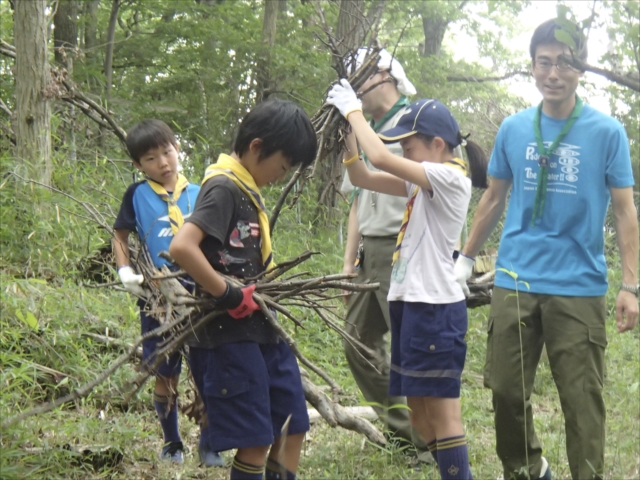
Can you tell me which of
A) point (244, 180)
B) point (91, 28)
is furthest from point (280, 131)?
point (91, 28)

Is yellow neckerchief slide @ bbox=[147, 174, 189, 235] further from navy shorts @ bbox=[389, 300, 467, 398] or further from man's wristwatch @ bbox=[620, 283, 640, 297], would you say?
man's wristwatch @ bbox=[620, 283, 640, 297]

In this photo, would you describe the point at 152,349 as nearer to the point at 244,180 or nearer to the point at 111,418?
the point at 111,418

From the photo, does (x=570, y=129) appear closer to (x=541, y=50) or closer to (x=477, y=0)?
(x=541, y=50)

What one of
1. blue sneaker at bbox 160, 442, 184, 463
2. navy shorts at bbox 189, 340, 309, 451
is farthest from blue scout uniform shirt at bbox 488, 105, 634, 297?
blue sneaker at bbox 160, 442, 184, 463

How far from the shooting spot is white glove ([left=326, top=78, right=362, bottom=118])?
324 centimetres

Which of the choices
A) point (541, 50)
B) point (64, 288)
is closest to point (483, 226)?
point (541, 50)

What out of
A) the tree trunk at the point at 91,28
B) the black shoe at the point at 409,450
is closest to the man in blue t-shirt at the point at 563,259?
the black shoe at the point at 409,450

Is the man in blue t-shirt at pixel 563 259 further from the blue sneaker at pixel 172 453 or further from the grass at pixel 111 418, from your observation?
the blue sneaker at pixel 172 453

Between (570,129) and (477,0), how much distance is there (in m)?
15.9

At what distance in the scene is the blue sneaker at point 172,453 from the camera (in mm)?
4020

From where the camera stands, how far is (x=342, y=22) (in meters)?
9.13

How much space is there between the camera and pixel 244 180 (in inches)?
115

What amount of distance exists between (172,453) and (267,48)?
21.0ft

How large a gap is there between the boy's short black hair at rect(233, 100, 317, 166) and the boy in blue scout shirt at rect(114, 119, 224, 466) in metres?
1.14
